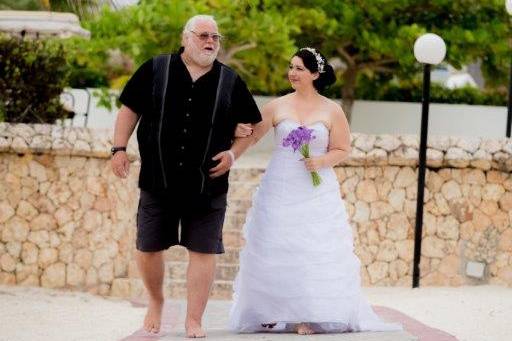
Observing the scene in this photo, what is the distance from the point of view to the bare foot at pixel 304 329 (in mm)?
7652

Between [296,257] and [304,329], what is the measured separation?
471 mm

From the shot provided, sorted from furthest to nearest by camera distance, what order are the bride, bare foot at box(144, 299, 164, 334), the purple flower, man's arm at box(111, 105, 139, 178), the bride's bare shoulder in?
the bride's bare shoulder
the bride
the purple flower
bare foot at box(144, 299, 164, 334)
man's arm at box(111, 105, 139, 178)

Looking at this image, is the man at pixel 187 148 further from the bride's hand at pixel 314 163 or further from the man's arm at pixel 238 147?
the bride's hand at pixel 314 163

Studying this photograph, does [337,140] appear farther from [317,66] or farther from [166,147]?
[166,147]

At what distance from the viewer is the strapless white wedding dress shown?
25.4 ft

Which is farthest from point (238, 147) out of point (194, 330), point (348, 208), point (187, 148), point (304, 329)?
point (348, 208)

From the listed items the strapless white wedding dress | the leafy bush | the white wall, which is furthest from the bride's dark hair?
the white wall

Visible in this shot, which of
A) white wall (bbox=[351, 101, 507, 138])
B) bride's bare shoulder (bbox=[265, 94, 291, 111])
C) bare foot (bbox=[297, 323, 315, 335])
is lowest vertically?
bare foot (bbox=[297, 323, 315, 335])

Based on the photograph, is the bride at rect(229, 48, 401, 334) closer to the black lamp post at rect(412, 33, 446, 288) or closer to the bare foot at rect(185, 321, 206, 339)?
the bare foot at rect(185, 321, 206, 339)

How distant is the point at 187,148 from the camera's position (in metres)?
7.09

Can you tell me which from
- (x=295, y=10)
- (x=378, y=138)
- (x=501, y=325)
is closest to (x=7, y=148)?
(x=378, y=138)

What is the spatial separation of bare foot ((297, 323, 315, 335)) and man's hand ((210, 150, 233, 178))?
4.07 feet

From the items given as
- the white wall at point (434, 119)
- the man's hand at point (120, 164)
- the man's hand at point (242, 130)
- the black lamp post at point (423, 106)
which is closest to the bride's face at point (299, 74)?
the man's hand at point (242, 130)

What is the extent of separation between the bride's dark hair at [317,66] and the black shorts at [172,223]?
122 centimetres
